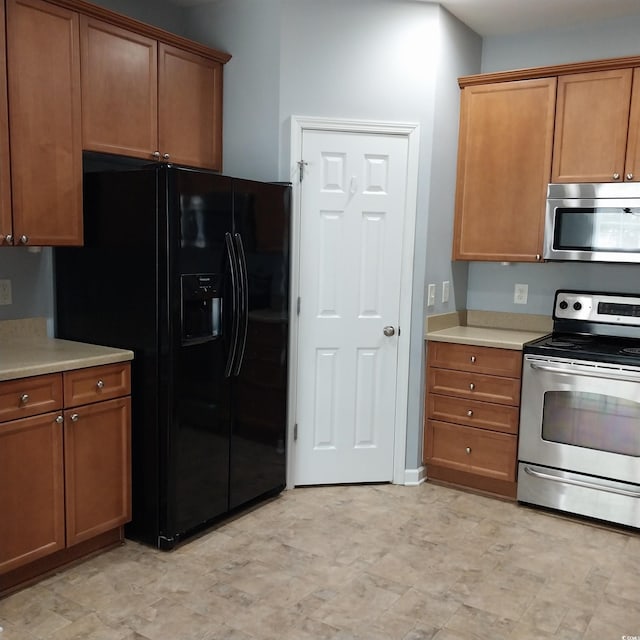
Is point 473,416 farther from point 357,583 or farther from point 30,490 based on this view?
point 30,490

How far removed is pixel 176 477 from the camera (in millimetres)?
2939

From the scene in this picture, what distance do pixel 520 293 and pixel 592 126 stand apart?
1083 millimetres

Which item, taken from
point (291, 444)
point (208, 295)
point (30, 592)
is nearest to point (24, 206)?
point (208, 295)

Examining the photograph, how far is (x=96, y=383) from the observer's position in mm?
2783

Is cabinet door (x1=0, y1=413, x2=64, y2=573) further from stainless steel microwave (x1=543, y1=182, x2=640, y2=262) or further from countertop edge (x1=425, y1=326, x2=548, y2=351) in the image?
stainless steel microwave (x1=543, y1=182, x2=640, y2=262)

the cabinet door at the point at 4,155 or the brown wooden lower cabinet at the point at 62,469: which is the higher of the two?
the cabinet door at the point at 4,155

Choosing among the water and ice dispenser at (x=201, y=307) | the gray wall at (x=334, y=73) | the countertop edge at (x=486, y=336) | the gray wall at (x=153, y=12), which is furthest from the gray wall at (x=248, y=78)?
the countertop edge at (x=486, y=336)

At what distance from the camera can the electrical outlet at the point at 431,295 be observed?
3826mm

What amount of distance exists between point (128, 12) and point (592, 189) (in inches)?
106

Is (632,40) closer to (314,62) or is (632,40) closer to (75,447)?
(314,62)

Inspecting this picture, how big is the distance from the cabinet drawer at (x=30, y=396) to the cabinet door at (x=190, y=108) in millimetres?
1373

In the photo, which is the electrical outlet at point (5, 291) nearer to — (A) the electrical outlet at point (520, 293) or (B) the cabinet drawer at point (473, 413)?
(B) the cabinet drawer at point (473, 413)

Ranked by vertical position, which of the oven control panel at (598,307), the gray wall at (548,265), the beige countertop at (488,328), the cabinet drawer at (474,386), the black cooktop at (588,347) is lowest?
the cabinet drawer at (474,386)

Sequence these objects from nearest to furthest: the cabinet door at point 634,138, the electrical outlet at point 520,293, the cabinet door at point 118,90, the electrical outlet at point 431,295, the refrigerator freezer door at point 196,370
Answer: the refrigerator freezer door at point 196,370 < the cabinet door at point 118,90 < the cabinet door at point 634,138 < the electrical outlet at point 431,295 < the electrical outlet at point 520,293
